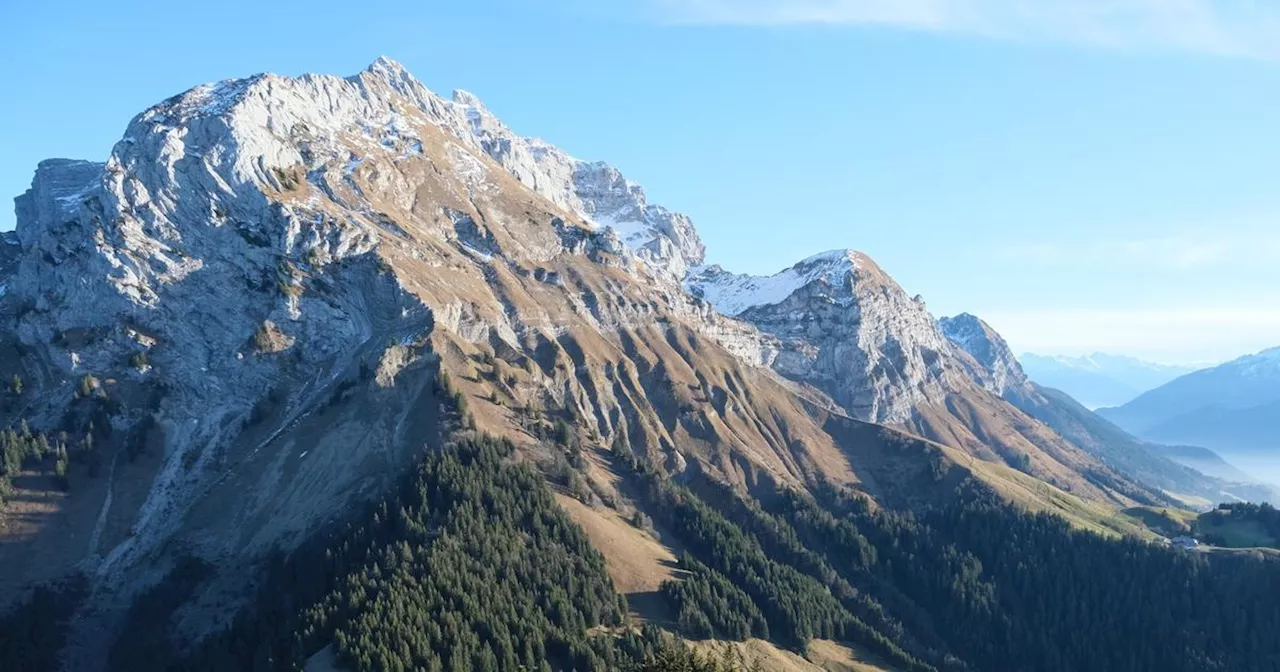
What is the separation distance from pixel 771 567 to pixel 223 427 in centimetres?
12421

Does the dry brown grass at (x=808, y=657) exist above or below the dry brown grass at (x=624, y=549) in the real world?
below

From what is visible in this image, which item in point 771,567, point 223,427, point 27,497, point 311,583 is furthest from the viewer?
point 223,427

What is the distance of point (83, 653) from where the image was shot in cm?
14600

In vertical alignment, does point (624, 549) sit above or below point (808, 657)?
above

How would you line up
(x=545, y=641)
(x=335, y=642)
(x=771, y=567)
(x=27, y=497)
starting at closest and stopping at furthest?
(x=335, y=642) → (x=545, y=641) → (x=27, y=497) → (x=771, y=567)

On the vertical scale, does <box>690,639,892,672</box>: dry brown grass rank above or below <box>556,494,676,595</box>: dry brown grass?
below

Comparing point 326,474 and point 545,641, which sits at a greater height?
point 326,474

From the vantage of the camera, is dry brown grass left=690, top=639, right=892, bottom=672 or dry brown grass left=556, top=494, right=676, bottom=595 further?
dry brown grass left=556, top=494, right=676, bottom=595

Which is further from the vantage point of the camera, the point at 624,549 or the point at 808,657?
the point at 624,549

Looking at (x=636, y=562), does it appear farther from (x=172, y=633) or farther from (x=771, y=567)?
(x=172, y=633)

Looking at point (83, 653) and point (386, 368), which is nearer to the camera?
point (83, 653)

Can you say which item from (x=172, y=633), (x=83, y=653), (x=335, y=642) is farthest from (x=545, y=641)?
(x=83, y=653)

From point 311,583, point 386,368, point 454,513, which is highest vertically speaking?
point 386,368

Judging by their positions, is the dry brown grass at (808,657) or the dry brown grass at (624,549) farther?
the dry brown grass at (624,549)
